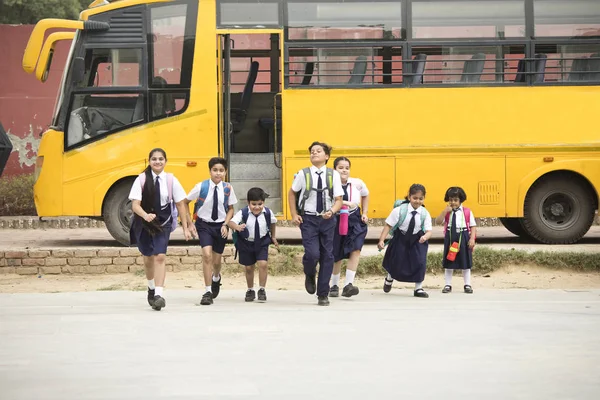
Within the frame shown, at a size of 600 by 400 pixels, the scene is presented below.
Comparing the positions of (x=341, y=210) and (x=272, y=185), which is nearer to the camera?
(x=341, y=210)

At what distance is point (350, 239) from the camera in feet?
41.3

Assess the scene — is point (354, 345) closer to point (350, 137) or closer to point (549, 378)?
point (549, 378)

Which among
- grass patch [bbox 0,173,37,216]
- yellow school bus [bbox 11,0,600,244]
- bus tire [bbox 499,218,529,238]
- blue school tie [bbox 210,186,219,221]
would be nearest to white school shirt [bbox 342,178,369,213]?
blue school tie [bbox 210,186,219,221]

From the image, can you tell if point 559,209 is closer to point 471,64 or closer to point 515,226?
point 515,226

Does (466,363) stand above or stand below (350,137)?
below

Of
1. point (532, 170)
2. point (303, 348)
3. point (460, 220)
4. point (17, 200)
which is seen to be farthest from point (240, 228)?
point (17, 200)

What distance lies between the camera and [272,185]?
1781cm

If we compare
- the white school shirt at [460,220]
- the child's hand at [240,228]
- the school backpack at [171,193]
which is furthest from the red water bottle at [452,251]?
the school backpack at [171,193]

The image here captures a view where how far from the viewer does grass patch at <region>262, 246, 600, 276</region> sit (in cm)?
1506

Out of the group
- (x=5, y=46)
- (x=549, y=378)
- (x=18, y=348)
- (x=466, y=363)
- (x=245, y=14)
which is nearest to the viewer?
(x=549, y=378)

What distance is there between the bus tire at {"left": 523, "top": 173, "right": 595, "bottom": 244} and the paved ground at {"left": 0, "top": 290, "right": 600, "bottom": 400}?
5795 millimetres

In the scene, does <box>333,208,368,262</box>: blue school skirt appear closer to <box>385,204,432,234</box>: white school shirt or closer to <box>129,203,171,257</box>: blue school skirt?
<box>385,204,432,234</box>: white school shirt

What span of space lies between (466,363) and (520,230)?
36.3ft

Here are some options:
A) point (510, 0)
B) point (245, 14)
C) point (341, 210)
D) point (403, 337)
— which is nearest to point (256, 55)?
point (245, 14)
